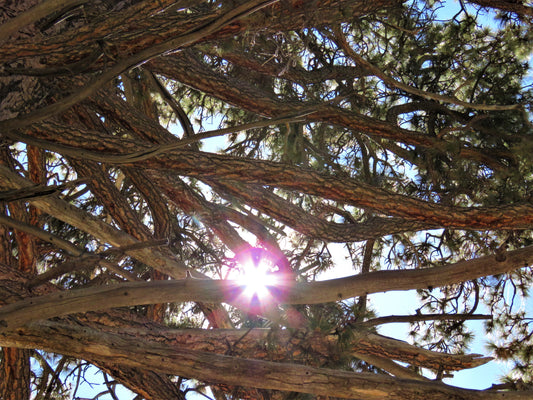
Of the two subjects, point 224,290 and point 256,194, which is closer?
point 224,290

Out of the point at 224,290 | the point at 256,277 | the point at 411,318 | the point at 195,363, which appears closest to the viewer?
the point at 224,290

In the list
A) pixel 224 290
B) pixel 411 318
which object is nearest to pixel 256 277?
pixel 224 290

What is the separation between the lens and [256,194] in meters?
3.55

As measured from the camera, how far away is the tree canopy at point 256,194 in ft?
7.25

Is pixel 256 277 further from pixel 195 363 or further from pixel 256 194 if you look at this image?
pixel 256 194

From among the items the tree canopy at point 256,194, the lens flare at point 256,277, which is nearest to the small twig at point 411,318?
the tree canopy at point 256,194

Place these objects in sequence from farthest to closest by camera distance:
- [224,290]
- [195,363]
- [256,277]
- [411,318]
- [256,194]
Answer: [256,194] < [411,318] < [195,363] < [256,277] < [224,290]

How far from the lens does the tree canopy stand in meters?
2.21

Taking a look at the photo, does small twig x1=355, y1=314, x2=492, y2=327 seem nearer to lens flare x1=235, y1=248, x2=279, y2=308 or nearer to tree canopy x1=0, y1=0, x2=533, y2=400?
tree canopy x1=0, y1=0, x2=533, y2=400

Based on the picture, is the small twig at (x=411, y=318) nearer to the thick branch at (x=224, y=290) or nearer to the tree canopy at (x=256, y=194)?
the tree canopy at (x=256, y=194)

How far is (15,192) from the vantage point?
1.99 meters

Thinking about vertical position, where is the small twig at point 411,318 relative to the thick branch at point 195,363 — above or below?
above

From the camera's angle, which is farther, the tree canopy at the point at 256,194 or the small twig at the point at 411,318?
the small twig at the point at 411,318

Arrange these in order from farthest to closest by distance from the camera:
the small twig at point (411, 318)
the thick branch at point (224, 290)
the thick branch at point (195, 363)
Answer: the small twig at point (411, 318), the thick branch at point (195, 363), the thick branch at point (224, 290)
